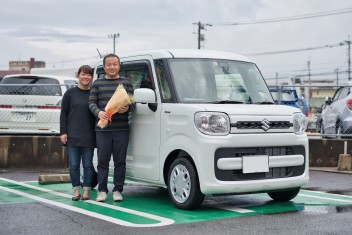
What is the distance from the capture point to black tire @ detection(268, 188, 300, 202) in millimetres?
7504

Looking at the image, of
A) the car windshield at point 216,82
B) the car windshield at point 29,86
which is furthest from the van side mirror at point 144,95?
the car windshield at point 29,86

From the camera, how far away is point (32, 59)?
100188 millimetres

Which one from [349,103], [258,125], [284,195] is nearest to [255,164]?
[258,125]

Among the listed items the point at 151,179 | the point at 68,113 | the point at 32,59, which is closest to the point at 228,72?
the point at 151,179

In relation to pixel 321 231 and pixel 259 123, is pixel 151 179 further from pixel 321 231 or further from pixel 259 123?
pixel 321 231

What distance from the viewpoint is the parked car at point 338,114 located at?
12336mm

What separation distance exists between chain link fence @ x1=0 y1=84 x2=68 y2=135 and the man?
5.67 meters

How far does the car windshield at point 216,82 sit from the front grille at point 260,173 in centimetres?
72

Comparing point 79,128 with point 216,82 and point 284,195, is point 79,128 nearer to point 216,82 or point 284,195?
point 216,82

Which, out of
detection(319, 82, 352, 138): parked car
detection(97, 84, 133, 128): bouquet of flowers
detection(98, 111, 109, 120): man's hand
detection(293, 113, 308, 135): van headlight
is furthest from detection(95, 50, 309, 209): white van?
detection(319, 82, 352, 138): parked car

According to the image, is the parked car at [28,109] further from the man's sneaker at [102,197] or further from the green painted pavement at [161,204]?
the man's sneaker at [102,197]

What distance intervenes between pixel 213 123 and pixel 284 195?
5.93 feet

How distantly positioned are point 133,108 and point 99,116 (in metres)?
0.60

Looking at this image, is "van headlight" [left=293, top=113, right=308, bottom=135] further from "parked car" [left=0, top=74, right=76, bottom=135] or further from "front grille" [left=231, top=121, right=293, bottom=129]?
"parked car" [left=0, top=74, right=76, bottom=135]
